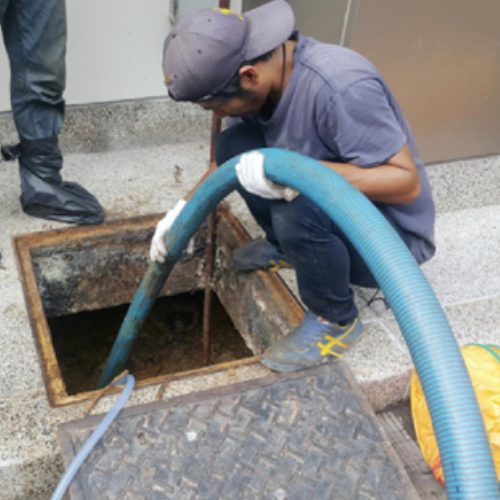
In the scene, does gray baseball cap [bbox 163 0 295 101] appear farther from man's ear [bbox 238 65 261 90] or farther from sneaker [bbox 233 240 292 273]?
sneaker [bbox 233 240 292 273]

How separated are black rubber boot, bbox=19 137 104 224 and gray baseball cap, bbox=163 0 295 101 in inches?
42.0

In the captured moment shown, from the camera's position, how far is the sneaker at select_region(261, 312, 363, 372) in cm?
197

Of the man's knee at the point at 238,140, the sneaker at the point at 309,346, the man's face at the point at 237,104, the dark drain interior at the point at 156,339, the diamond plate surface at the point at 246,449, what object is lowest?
the dark drain interior at the point at 156,339

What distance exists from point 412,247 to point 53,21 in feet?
5.23

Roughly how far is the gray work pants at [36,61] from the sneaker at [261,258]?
3.13 feet

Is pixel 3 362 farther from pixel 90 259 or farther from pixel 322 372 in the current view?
pixel 322 372

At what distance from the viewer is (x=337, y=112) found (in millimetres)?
1688

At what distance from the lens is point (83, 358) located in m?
3.29

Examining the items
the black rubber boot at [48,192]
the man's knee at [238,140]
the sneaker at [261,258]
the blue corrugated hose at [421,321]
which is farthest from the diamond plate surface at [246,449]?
the black rubber boot at [48,192]

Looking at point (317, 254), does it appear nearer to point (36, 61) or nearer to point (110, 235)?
point (110, 235)

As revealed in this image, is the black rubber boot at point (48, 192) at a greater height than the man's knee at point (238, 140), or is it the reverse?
the man's knee at point (238, 140)

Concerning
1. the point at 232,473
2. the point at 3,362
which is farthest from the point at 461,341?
the point at 3,362

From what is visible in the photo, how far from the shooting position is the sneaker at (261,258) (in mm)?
2395

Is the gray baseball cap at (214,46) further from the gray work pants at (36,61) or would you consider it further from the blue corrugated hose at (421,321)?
the gray work pants at (36,61)
